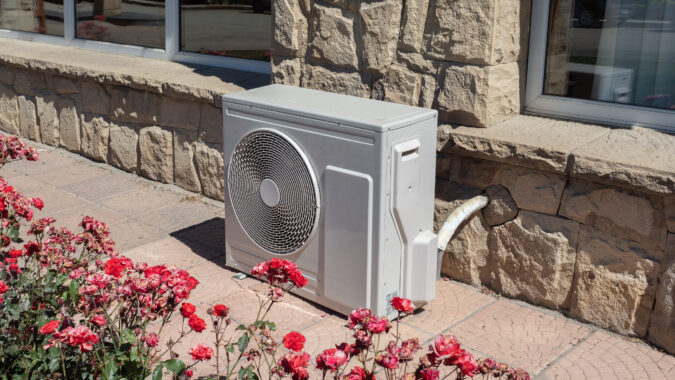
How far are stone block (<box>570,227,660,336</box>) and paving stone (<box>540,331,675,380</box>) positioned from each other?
0.09 meters

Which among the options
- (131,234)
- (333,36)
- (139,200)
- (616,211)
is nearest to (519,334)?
(616,211)

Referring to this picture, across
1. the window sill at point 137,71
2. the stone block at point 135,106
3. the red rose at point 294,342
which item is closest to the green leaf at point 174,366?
the red rose at point 294,342

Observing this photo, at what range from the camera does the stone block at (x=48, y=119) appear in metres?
5.73

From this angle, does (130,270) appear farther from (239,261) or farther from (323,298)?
(239,261)

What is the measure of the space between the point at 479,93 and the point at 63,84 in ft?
11.3

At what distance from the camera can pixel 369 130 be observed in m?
2.93

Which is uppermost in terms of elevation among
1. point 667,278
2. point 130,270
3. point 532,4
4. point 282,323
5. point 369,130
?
point 532,4

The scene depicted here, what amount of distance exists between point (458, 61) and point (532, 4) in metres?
0.44

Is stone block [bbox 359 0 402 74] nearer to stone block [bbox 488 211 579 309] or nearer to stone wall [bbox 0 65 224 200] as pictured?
stone block [bbox 488 211 579 309]

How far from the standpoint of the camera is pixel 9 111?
6.14 meters

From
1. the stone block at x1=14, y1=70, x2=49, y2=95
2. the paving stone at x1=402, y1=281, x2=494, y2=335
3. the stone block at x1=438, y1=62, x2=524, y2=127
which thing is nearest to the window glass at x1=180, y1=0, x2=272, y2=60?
the stone block at x1=14, y1=70, x2=49, y2=95

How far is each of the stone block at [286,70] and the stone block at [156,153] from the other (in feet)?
3.63

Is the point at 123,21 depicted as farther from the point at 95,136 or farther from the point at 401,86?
the point at 401,86

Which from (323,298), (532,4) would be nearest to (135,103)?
(323,298)
